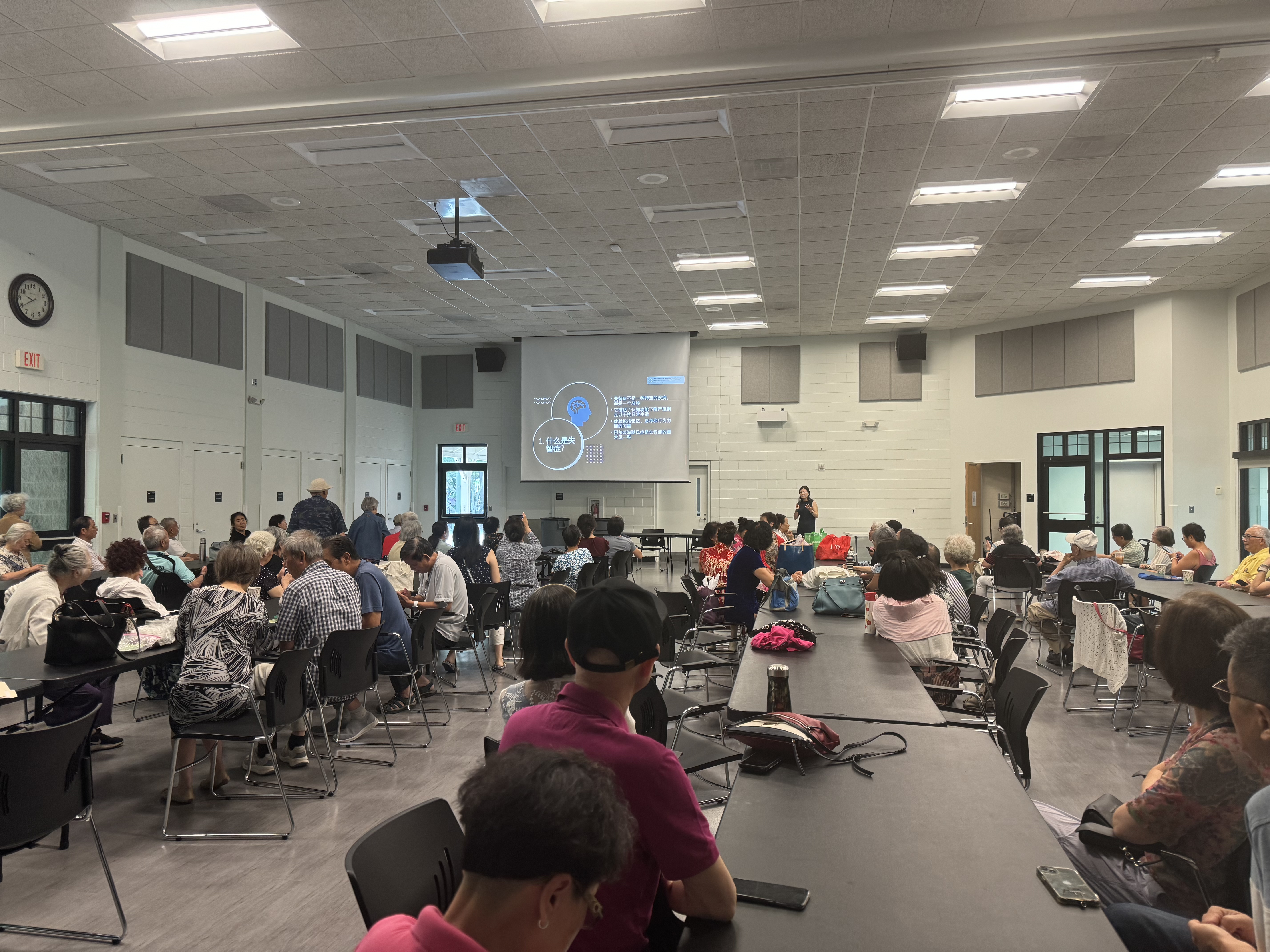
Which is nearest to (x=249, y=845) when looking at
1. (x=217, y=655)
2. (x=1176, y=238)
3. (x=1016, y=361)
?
(x=217, y=655)

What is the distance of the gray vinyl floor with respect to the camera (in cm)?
270

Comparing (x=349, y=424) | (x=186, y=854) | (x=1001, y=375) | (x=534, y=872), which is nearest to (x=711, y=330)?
(x=1001, y=375)

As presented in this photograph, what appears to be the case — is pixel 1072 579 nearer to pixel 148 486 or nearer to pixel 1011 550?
pixel 1011 550

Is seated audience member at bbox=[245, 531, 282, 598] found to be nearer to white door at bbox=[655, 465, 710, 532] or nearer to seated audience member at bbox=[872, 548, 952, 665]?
seated audience member at bbox=[872, 548, 952, 665]

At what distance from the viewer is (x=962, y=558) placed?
6176mm

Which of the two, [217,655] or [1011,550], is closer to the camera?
[217,655]

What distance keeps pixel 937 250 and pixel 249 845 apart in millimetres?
8979

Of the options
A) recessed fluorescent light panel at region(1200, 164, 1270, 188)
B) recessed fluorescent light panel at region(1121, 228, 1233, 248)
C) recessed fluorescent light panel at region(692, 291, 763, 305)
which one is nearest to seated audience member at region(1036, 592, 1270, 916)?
recessed fluorescent light panel at region(1200, 164, 1270, 188)

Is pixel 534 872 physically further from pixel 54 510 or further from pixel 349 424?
pixel 349 424

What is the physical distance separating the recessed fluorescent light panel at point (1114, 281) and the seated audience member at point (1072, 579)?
518 cm

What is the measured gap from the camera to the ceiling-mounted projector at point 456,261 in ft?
23.2

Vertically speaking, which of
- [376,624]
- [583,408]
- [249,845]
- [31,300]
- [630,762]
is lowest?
[249,845]

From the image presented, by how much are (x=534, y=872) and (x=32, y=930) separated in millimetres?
2751

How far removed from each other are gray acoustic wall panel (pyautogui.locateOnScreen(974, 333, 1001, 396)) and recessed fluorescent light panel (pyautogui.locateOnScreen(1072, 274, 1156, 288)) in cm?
253
